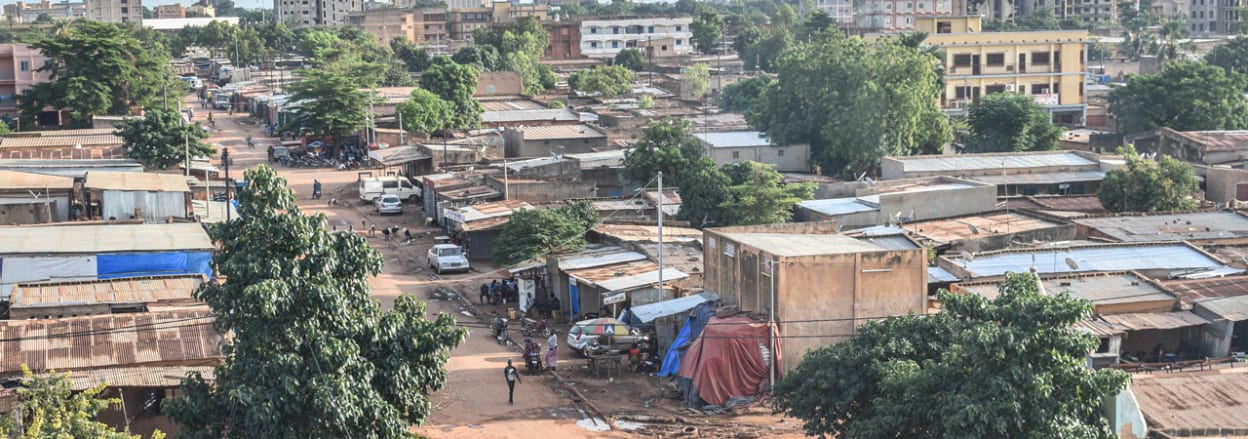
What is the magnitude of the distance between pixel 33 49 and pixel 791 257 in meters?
42.8

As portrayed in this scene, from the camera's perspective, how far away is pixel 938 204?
32719 millimetres

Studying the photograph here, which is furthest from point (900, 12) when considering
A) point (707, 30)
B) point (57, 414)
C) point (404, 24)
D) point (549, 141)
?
point (57, 414)

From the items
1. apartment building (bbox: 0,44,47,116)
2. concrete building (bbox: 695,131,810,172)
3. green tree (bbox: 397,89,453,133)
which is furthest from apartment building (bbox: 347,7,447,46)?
concrete building (bbox: 695,131,810,172)

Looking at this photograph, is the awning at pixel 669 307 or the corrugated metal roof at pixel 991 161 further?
the corrugated metal roof at pixel 991 161

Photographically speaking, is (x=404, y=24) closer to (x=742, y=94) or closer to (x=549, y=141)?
(x=742, y=94)

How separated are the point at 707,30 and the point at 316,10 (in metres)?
58.2

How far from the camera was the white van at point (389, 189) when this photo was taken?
1595 inches

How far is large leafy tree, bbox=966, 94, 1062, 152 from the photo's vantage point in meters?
45.1

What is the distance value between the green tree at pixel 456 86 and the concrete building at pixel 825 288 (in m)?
34.8

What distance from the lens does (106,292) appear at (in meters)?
21.2

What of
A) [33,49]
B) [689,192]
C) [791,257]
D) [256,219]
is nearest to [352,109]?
[33,49]

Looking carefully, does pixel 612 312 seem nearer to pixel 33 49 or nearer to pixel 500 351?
pixel 500 351

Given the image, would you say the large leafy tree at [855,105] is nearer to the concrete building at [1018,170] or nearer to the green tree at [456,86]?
the concrete building at [1018,170]

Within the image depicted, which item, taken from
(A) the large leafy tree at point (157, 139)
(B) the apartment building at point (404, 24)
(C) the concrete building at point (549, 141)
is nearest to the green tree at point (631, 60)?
(B) the apartment building at point (404, 24)
